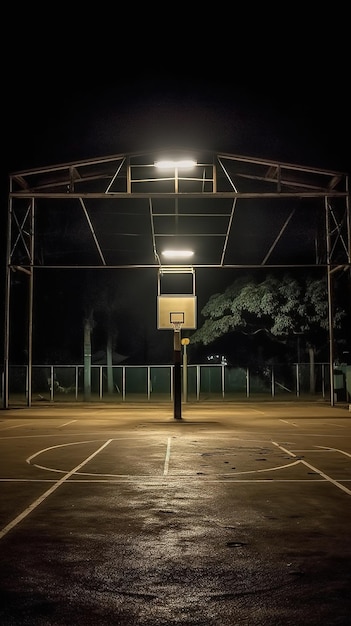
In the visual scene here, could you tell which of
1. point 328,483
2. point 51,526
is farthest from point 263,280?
point 51,526

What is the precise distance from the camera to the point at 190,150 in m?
23.9

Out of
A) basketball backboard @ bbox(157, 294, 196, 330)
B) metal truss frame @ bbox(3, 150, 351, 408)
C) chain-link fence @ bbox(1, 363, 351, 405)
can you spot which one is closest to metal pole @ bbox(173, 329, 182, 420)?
basketball backboard @ bbox(157, 294, 196, 330)

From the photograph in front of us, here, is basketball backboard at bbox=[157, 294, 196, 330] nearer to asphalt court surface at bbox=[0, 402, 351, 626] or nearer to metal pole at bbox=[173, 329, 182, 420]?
metal pole at bbox=[173, 329, 182, 420]

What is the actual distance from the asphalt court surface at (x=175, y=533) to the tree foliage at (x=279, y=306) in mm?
21334

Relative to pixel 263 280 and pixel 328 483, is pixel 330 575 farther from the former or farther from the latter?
pixel 263 280

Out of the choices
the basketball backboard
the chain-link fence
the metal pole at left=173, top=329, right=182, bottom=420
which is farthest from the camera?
the chain-link fence

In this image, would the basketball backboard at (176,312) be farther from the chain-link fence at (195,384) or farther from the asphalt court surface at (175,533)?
the chain-link fence at (195,384)

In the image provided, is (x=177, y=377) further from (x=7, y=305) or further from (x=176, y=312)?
(x=7, y=305)

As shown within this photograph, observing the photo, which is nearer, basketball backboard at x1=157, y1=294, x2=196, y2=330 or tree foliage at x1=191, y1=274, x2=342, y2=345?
basketball backboard at x1=157, y1=294, x2=196, y2=330

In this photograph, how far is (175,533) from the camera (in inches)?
281

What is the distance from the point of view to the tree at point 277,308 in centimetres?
3638

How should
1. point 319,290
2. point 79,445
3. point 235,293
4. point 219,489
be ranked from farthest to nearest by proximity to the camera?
point 235,293
point 319,290
point 79,445
point 219,489

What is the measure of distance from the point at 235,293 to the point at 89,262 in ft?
31.7

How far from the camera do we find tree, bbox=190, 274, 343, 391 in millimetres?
36375
